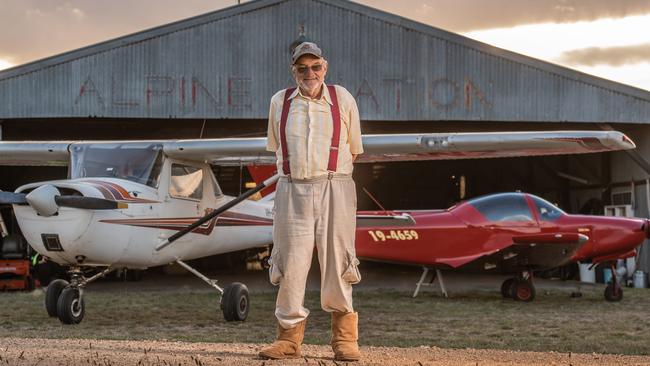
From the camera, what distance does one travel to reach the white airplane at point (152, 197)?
10.1 m

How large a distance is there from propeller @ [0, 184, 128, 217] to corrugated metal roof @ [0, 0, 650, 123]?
1084cm

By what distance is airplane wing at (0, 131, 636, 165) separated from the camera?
10281 millimetres

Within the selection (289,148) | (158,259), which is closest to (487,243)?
(158,259)

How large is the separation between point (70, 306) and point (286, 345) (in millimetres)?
5938

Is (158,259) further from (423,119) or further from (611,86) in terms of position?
(611,86)

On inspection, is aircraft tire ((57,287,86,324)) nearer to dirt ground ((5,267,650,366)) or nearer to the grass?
the grass

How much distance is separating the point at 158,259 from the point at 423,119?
34.3 ft

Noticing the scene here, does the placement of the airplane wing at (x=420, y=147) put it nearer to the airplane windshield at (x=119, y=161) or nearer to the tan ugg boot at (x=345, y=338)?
the airplane windshield at (x=119, y=161)

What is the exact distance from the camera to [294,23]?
20.8 metres

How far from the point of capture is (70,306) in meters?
11.2

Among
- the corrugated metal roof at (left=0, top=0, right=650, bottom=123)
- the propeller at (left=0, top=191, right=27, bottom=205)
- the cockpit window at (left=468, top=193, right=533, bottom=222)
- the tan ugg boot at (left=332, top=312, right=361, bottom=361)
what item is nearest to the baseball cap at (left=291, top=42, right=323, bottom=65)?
the tan ugg boot at (left=332, top=312, right=361, bottom=361)

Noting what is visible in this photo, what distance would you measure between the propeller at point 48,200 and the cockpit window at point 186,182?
6.47 feet

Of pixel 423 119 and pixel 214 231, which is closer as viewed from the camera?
pixel 214 231

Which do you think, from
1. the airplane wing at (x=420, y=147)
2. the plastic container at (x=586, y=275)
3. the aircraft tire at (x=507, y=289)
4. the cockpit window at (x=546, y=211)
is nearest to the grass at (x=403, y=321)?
the aircraft tire at (x=507, y=289)
